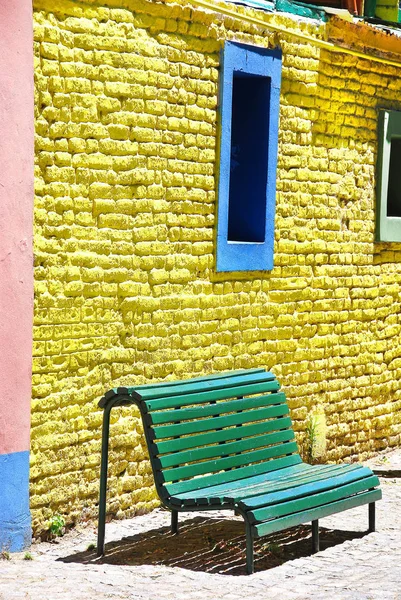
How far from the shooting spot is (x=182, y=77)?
7.76 meters

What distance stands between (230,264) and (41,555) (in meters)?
2.51

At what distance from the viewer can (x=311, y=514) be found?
645 centimetres

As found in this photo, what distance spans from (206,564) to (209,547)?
0.36 metres

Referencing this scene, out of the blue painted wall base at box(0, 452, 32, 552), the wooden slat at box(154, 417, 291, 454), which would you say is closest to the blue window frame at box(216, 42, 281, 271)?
the wooden slat at box(154, 417, 291, 454)

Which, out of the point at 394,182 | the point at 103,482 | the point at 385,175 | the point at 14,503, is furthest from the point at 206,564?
the point at 394,182

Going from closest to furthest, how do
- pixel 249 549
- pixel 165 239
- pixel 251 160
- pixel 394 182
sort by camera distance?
1. pixel 249 549
2. pixel 165 239
3. pixel 251 160
4. pixel 394 182

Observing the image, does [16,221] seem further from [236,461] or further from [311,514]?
[311,514]

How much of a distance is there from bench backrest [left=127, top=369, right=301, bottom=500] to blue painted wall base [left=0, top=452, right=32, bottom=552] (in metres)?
0.73

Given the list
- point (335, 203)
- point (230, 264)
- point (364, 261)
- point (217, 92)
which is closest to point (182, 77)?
point (217, 92)

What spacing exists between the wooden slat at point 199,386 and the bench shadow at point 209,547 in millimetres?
826

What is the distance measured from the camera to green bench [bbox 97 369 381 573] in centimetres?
625

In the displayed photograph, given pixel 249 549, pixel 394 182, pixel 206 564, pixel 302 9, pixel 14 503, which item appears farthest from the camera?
pixel 394 182

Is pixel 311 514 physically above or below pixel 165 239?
below

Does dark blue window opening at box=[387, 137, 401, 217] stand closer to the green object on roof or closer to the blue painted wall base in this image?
the green object on roof
